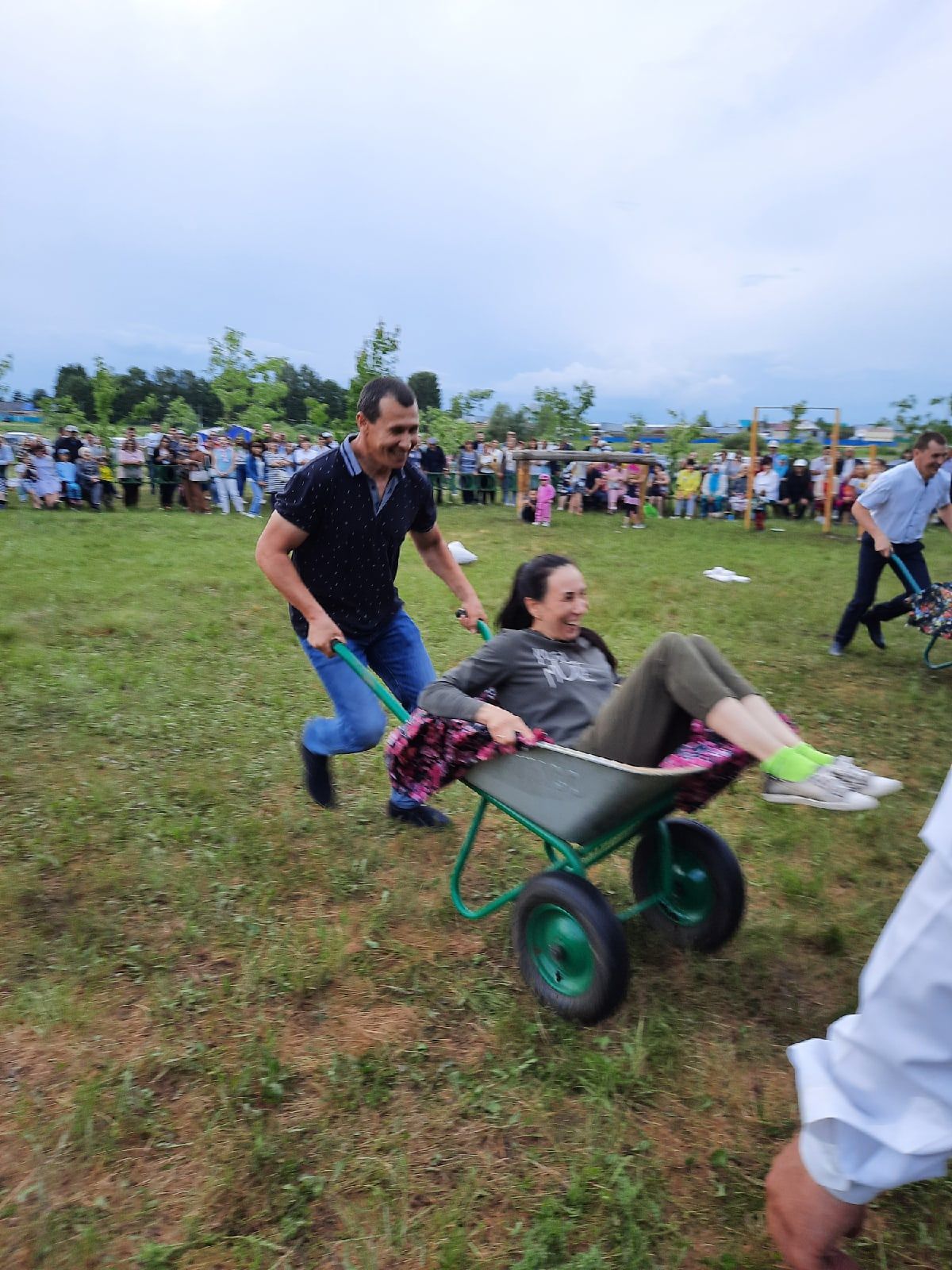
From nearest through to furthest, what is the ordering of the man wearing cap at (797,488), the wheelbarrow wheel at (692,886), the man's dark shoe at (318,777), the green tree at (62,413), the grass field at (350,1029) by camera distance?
the grass field at (350,1029)
the wheelbarrow wheel at (692,886)
the man's dark shoe at (318,777)
the man wearing cap at (797,488)
the green tree at (62,413)

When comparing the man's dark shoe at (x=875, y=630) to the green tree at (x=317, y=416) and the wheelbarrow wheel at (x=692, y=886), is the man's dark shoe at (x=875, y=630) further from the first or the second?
the green tree at (x=317, y=416)

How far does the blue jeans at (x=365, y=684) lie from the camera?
3273 millimetres

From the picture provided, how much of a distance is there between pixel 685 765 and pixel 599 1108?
0.91m

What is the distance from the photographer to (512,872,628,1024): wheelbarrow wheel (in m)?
2.28

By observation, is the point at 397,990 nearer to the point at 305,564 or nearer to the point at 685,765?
the point at 685,765

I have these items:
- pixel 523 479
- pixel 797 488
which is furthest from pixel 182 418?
pixel 797 488

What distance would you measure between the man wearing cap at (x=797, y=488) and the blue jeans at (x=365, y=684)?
16.2m

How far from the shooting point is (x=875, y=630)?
6.97 m

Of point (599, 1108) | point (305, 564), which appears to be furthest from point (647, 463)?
point (599, 1108)

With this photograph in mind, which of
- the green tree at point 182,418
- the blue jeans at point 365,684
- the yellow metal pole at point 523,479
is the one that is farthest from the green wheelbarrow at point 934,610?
the green tree at point 182,418

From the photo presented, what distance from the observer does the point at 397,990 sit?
8.66ft

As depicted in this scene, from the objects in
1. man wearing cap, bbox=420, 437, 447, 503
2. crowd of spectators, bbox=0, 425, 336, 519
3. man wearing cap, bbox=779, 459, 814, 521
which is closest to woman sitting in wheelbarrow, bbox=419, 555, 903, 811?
crowd of spectators, bbox=0, 425, 336, 519

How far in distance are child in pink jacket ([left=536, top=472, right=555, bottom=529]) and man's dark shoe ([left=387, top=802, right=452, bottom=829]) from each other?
38.6 ft

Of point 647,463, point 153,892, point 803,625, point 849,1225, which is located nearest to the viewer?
point 849,1225
